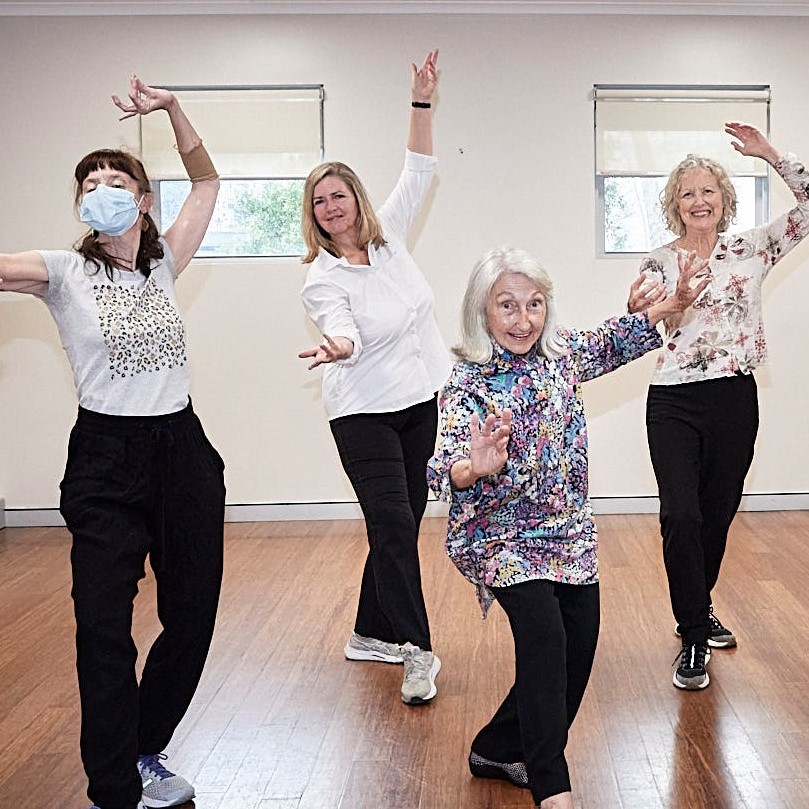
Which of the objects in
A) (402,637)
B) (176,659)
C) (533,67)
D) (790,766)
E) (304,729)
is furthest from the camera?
(533,67)

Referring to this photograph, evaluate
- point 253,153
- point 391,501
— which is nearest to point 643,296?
point 391,501

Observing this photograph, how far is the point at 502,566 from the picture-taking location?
2.53m

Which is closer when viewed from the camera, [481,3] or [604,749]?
[604,749]

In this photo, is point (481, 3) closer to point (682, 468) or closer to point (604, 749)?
point (682, 468)

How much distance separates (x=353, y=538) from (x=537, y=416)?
11.9ft

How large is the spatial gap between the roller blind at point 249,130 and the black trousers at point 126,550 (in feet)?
13.4

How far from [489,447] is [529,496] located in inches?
9.9

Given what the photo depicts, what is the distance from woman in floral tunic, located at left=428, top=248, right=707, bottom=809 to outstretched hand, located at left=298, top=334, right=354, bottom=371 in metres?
0.54

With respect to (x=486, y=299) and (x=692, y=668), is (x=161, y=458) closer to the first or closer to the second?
(x=486, y=299)

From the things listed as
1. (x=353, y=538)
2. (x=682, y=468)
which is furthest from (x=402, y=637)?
(x=353, y=538)

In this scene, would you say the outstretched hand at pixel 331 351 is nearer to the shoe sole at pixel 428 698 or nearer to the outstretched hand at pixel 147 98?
the outstretched hand at pixel 147 98

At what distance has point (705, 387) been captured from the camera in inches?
143

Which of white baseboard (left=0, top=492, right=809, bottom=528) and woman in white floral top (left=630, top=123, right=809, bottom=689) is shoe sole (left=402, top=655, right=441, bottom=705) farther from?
white baseboard (left=0, top=492, right=809, bottom=528)

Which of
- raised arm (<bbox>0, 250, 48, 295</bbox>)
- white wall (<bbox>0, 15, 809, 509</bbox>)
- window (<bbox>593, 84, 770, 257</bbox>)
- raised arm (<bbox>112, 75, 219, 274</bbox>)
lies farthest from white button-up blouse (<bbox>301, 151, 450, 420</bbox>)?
window (<bbox>593, 84, 770, 257</bbox>)
